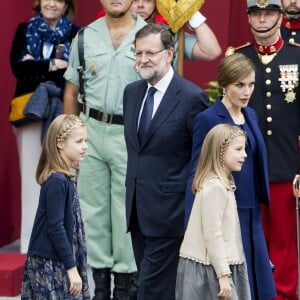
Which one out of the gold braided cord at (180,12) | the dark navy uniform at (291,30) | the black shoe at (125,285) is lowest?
the black shoe at (125,285)

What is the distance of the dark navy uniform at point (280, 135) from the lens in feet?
28.2

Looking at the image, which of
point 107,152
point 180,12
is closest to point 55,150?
point 107,152

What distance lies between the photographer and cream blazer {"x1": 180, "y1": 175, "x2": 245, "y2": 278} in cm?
712

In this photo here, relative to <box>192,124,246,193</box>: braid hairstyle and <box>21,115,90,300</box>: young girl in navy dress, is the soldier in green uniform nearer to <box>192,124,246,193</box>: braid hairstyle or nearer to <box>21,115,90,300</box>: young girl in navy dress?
<box>21,115,90,300</box>: young girl in navy dress

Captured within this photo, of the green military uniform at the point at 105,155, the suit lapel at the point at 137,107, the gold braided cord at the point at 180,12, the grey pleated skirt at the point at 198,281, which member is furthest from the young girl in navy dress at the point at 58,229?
the gold braided cord at the point at 180,12

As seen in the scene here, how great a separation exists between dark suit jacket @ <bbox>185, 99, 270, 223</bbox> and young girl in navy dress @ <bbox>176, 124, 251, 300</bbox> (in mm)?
231

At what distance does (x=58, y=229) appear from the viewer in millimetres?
7266

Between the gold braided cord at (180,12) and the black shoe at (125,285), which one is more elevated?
the gold braided cord at (180,12)

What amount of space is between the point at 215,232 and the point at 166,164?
73 cm

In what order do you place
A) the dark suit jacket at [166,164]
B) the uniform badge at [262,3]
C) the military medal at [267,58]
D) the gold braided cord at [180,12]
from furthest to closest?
1. the gold braided cord at [180,12]
2. the military medal at [267,58]
3. the uniform badge at [262,3]
4. the dark suit jacket at [166,164]

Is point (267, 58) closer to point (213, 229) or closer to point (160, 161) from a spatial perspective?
point (160, 161)

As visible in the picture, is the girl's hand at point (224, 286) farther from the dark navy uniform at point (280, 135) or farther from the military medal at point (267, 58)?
the military medal at point (267, 58)

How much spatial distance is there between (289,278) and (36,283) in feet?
6.45

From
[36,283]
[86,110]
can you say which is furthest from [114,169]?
[36,283]
